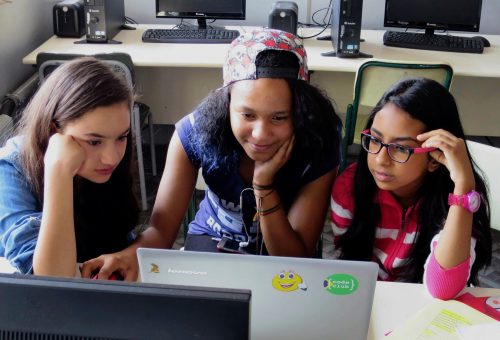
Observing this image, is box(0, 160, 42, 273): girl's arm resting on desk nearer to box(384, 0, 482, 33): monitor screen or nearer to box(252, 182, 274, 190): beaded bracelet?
box(252, 182, 274, 190): beaded bracelet

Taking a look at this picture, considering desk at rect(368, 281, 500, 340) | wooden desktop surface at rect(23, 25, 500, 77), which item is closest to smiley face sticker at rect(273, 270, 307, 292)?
desk at rect(368, 281, 500, 340)

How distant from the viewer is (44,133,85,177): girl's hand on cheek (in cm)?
117

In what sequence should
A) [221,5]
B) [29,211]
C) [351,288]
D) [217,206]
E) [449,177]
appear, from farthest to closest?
1. [221,5]
2. [217,206]
3. [449,177]
4. [29,211]
5. [351,288]

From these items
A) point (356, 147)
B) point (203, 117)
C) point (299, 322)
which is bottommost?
point (356, 147)

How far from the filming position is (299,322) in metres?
0.88

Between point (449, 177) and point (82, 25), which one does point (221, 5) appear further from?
point (449, 177)

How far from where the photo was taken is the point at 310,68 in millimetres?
2723

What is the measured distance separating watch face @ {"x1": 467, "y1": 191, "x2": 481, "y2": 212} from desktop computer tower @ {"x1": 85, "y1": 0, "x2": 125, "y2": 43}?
2.31 m

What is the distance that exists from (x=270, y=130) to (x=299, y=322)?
0.55 metres

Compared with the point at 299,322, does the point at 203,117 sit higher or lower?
higher

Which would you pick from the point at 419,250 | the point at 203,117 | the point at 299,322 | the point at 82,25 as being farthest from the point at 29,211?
the point at 82,25

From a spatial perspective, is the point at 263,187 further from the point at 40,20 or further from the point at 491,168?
the point at 40,20

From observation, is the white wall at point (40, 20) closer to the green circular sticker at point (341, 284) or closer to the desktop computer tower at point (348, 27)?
the desktop computer tower at point (348, 27)

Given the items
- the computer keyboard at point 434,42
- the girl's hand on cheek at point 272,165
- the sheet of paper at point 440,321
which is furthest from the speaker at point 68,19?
the sheet of paper at point 440,321
